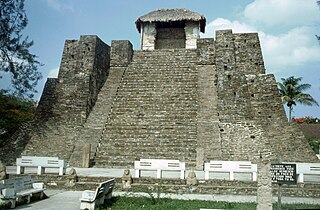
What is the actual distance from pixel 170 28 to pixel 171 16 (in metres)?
1.00

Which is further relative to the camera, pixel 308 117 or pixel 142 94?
pixel 308 117

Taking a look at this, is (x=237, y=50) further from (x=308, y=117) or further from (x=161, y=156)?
(x=308, y=117)

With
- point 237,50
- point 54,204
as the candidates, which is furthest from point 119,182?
point 237,50

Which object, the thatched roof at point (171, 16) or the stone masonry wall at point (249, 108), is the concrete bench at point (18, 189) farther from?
the thatched roof at point (171, 16)

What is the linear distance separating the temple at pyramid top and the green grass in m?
16.0

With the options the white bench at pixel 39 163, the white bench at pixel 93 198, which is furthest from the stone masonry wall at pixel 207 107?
the white bench at pixel 93 198

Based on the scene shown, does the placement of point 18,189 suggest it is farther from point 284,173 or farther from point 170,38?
point 170,38

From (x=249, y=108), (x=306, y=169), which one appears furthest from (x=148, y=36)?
(x=306, y=169)

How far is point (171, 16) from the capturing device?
21.6 meters

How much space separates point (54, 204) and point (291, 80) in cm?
3089

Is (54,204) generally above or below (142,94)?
below

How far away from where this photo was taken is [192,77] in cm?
1522

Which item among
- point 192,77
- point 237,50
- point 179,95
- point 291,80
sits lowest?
point 179,95

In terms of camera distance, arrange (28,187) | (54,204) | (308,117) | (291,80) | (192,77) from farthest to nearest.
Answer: (308,117), (291,80), (192,77), (28,187), (54,204)
